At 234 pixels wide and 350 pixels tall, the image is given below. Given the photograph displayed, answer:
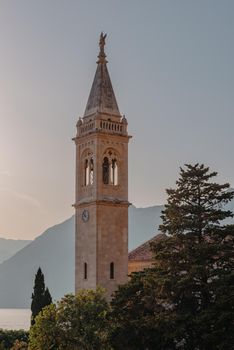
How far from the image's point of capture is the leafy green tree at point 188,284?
2977 cm

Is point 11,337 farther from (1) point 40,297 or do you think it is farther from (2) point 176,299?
(2) point 176,299

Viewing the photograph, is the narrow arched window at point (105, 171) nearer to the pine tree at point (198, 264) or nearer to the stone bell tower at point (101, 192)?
the stone bell tower at point (101, 192)

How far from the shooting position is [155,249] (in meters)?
33.5

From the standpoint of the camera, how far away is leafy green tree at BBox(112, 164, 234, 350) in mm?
29766

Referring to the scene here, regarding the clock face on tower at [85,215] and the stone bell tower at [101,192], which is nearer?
the stone bell tower at [101,192]

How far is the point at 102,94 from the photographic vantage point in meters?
49.1

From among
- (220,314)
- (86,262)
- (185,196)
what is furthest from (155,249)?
(86,262)

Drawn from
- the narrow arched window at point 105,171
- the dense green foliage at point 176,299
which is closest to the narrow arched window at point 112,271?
the narrow arched window at point 105,171

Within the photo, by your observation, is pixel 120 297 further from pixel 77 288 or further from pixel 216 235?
pixel 77 288

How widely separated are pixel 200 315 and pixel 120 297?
6.20 m

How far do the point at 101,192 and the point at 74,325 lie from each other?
14.1m

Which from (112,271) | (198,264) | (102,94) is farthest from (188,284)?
(102,94)

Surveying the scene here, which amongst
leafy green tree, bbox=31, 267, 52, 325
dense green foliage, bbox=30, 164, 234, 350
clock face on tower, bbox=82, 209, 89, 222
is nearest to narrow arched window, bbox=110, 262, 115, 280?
clock face on tower, bbox=82, 209, 89, 222

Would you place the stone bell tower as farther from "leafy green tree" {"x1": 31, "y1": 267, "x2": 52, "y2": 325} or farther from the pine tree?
the pine tree
